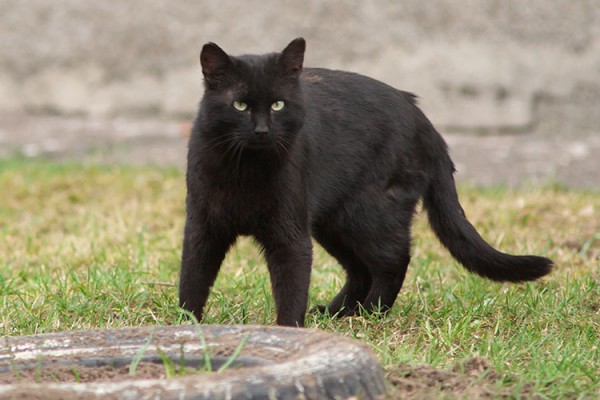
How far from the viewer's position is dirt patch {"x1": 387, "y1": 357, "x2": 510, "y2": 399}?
2.50 m

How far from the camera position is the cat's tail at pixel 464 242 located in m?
3.69

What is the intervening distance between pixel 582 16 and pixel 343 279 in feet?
13.0

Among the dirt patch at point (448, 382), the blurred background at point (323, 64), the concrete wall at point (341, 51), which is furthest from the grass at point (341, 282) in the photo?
the concrete wall at point (341, 51)

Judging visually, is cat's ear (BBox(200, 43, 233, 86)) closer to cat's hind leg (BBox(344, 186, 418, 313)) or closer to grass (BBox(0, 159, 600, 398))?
cat's hind leg (BBox(344, 186, 418, 313))

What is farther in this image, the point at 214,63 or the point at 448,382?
the point at 214,63

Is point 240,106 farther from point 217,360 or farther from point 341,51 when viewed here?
point 341,51

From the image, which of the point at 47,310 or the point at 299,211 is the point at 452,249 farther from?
the point at 47,310

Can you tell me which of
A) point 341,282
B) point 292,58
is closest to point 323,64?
point 341,282

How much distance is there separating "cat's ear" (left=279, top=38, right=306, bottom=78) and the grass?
90 centimetres

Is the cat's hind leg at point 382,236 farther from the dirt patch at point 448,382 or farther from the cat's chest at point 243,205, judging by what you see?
the dirt patch at point 448,382

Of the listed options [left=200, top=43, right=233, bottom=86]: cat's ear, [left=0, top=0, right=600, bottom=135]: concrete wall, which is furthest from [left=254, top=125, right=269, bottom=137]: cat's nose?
[left=0, top=0, right=600, bottom=135]: concrete wall

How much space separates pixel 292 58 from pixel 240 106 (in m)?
0.25

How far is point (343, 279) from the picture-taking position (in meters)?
4.38

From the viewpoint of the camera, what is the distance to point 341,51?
7.68m
